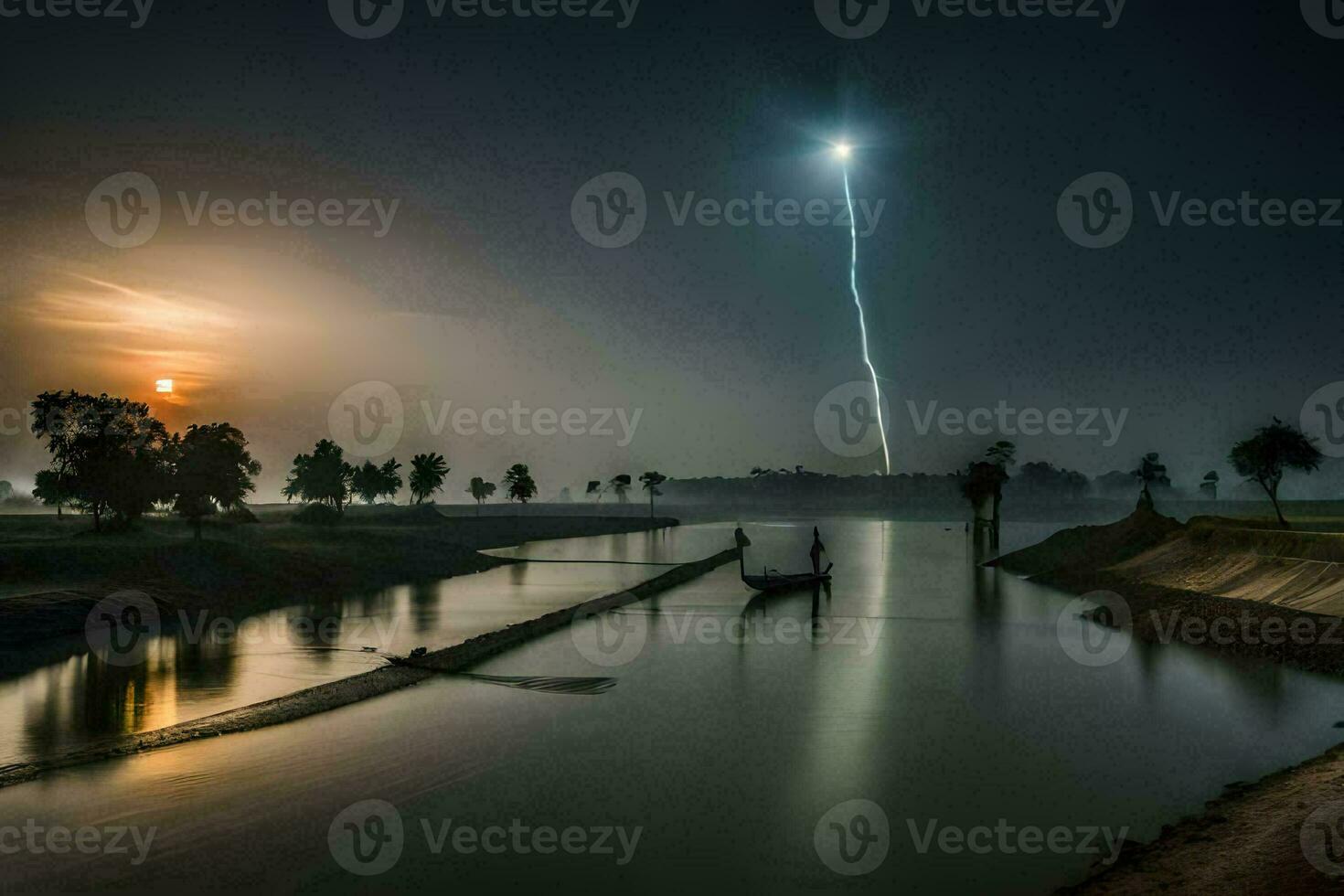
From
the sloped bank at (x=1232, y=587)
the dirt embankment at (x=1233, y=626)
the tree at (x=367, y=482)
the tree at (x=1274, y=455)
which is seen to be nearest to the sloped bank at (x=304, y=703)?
the dirt embankment at (x=1233, y=626)

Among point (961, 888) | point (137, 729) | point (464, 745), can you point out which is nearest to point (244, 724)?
point (137, 729)

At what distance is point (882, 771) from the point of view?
57.1 feet

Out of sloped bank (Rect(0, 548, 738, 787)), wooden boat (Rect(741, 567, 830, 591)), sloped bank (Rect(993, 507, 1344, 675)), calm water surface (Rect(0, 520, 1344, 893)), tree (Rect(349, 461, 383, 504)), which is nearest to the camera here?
calm water surface (Rect(0, 520, 1344, 893))

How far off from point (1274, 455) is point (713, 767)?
228ft

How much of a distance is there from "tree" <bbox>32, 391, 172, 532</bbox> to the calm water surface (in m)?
45.6

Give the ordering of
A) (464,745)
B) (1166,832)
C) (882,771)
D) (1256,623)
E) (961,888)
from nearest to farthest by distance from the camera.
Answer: (961,888) < (1166,832) < (882,771) < (464,745) < (1256,623)

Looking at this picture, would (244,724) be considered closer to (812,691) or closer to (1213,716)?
(812,691)

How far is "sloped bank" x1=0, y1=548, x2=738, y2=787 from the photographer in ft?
55.2

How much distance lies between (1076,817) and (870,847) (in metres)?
3.96

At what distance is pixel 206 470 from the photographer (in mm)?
72312

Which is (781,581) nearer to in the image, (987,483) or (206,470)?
(206,470)

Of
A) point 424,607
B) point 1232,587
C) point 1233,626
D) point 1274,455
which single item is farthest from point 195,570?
point 1274,455

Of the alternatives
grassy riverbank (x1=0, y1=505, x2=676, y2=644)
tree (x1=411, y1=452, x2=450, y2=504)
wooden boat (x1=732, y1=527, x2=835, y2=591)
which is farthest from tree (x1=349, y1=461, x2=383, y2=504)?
wooden boat (x1=732, y1=527, x2=835, y2=591)

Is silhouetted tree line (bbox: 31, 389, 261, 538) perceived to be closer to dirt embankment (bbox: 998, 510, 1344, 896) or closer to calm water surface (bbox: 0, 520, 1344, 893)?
calm water surface (bbox: 0, 520, 1344, 893)
